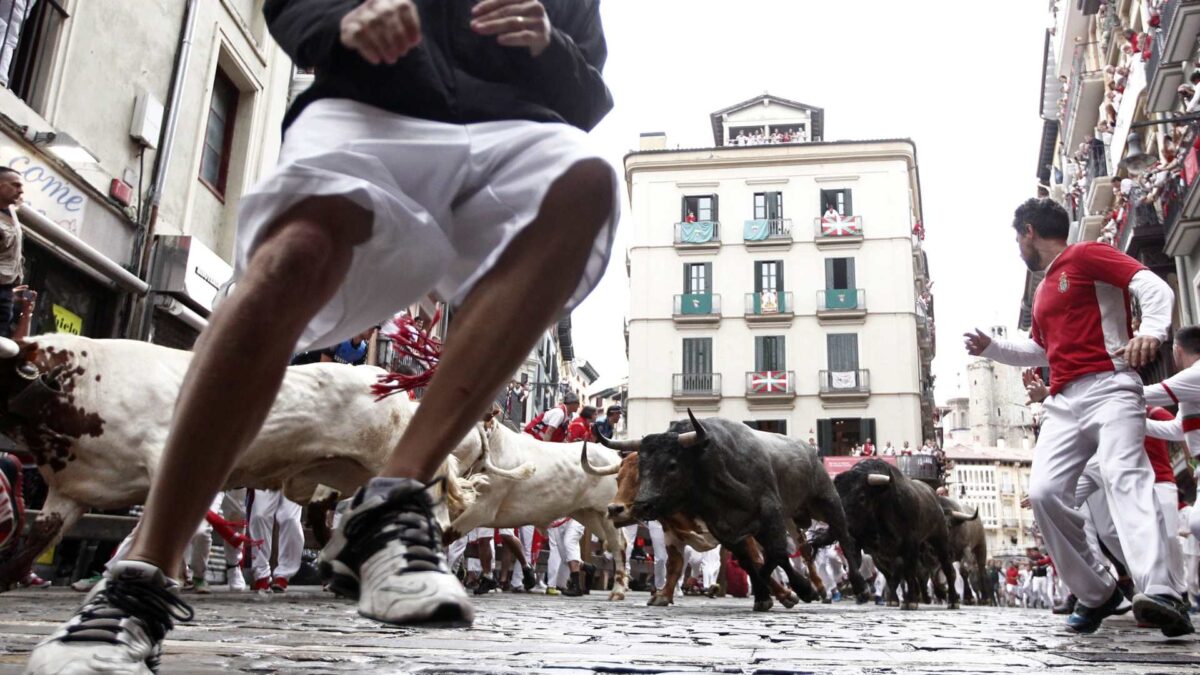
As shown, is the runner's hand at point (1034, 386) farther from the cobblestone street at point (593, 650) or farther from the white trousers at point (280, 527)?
the white trousers at point (280, 527)

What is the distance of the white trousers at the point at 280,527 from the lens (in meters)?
9.75

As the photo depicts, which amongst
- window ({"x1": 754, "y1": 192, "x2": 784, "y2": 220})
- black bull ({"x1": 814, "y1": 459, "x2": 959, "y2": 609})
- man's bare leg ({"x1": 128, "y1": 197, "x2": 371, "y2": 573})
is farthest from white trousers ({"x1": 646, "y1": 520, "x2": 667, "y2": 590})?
window ({"x1": 754, "y1": 192, "x2": 784, "y2": 220})

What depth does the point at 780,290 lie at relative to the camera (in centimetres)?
4903

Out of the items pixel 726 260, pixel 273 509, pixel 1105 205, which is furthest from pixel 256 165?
pixel 726 260

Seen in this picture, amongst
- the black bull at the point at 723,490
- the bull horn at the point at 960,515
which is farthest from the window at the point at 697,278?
the black bull at the point at 723,490

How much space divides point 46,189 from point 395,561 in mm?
11501

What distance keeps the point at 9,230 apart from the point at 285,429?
7.66 ft

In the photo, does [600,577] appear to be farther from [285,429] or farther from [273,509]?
[285,429]

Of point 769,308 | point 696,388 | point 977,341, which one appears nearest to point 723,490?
point 977,341

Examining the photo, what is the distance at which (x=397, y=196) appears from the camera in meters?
2.19

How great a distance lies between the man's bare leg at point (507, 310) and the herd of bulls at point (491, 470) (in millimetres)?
4596

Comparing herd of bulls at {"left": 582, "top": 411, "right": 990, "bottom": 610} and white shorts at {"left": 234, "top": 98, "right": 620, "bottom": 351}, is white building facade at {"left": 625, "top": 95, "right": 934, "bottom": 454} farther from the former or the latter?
white shorts at {"left": 234, "top": 98, "right": 620, "bottom": 351}

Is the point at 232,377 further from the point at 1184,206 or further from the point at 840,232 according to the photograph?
the point at 840,232

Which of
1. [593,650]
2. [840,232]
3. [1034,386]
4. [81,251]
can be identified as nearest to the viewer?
[593,650]
